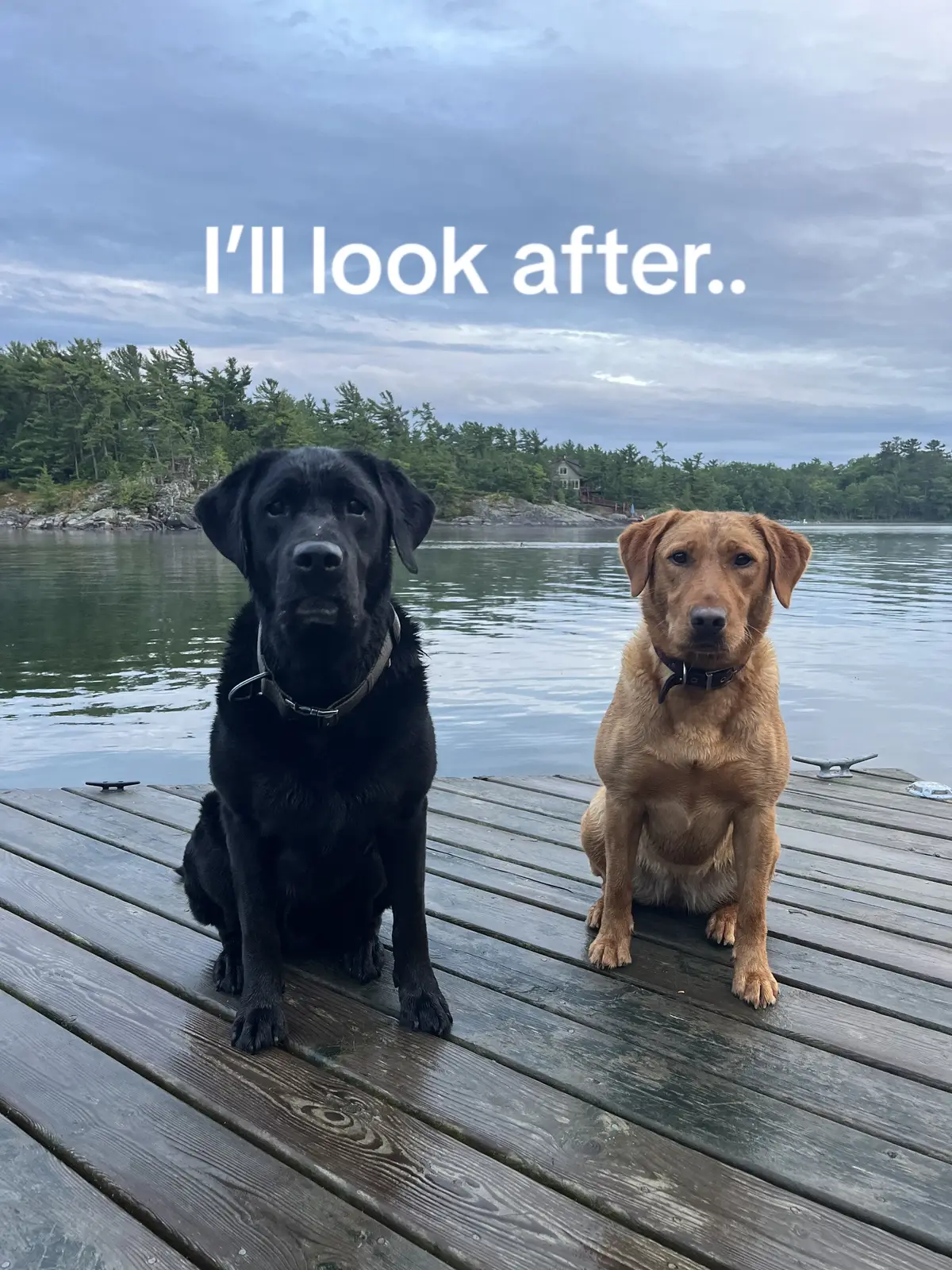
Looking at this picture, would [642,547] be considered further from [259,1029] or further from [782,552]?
[259,1029]

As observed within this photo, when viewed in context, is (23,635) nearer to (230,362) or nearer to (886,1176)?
(886,1176)

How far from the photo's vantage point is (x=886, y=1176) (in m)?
1.78

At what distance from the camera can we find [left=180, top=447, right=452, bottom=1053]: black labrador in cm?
225

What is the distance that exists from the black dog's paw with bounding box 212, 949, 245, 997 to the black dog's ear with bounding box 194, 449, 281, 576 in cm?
107

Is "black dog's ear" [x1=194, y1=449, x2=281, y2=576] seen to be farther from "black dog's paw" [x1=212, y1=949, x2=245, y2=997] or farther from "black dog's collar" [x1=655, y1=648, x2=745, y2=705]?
"black dog's collar" [x1=655, y1=648, x2=745, y2=705]

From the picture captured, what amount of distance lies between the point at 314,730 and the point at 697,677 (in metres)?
1.06

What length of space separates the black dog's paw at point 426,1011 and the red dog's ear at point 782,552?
145 cm

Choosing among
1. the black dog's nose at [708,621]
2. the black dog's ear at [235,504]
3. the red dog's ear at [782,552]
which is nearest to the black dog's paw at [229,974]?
the black dog's ear at [235,504]

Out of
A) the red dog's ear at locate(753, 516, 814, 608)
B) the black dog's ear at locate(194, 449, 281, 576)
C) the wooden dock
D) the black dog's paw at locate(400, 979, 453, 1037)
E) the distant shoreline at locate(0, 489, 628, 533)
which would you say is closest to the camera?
the wooden dock

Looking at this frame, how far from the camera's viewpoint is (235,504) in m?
2.46

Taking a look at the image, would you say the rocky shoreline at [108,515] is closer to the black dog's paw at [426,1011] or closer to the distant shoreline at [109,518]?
the distant shoreline at [109,518]

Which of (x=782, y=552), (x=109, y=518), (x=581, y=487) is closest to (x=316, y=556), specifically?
(x=782, y=552)

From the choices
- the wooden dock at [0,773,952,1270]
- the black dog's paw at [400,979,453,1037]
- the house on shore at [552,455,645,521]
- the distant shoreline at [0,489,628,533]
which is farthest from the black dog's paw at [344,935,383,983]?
the house on shore at [552,455,645,521]

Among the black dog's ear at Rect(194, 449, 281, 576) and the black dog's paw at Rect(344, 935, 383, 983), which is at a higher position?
the black dog's ear at Rect(194, 449, 281, 576)
